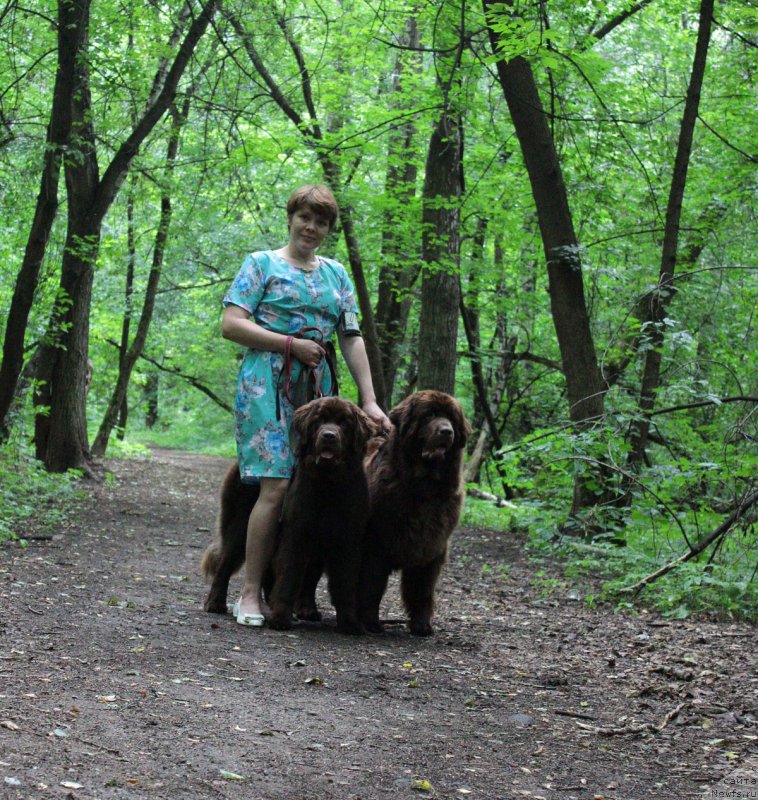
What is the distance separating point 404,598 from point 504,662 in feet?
2.60

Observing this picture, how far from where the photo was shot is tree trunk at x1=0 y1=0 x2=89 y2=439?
9.12 meters

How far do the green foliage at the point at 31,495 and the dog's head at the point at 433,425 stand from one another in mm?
4125

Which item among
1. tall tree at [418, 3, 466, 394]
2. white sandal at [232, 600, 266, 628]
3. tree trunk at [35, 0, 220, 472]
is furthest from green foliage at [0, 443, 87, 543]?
tall tree at [418, 3, 466, 394]

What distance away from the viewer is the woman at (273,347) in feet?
16.3

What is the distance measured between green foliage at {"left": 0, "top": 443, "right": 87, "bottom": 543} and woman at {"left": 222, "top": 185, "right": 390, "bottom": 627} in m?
3.43

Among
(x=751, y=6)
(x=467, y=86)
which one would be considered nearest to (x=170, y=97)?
(x=467, y=86)

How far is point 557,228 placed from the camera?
28.8 feet

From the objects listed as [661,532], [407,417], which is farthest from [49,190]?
[661,532]

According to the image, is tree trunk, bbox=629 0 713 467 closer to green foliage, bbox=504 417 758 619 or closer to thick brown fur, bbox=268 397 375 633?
green foliage, bbox=504 417 758 619

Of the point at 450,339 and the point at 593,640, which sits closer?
the point at 593,640

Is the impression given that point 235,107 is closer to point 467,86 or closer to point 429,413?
point 467,86

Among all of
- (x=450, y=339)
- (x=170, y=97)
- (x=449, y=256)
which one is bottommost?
(x=450, y=339)

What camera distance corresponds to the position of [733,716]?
12.6 feet

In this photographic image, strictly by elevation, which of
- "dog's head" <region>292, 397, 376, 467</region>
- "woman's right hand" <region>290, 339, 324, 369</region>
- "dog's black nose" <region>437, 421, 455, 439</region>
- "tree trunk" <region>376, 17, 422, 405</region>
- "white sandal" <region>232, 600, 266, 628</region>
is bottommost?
"white sandal" <region>232, 600, 266, 628</region>
